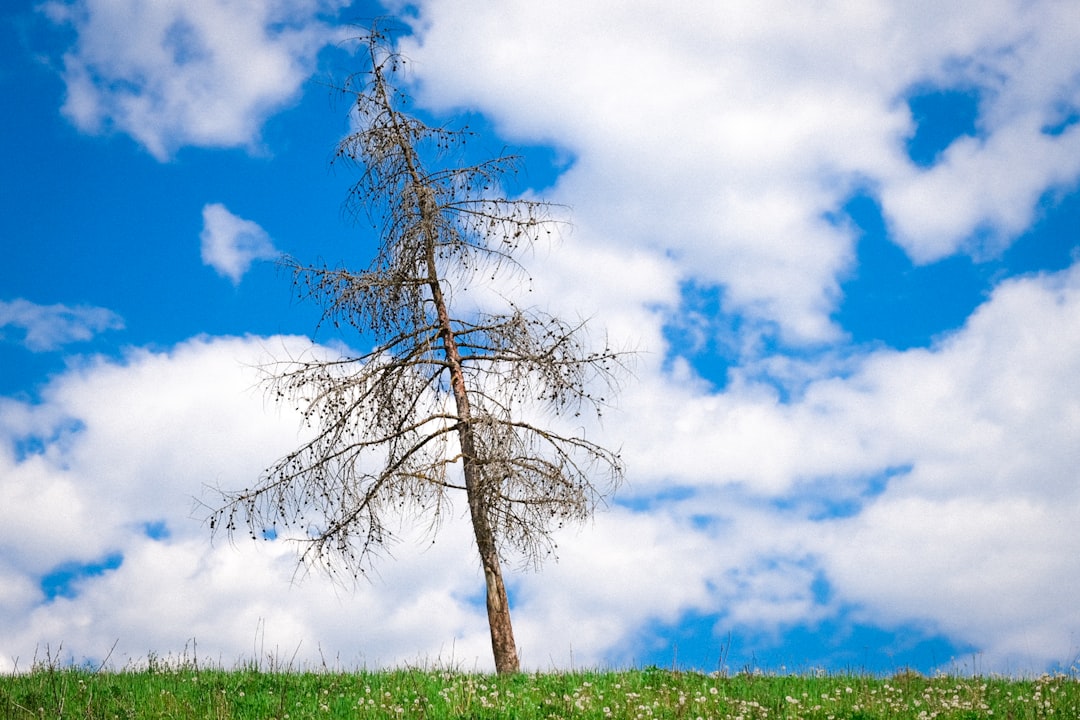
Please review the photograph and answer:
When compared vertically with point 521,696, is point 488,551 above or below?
above

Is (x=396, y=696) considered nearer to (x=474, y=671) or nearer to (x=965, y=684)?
(x=474, y=671)

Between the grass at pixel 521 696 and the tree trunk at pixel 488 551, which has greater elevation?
the tree trunk at pixel 488 551

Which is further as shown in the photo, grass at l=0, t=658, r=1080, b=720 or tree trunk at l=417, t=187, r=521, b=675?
tree trunk at l=417, t=187, r=521, b=675

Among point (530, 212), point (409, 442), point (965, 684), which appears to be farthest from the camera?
point (530, 212)

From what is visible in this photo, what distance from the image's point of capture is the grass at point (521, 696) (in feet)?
31.4

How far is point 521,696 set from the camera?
10.2 m

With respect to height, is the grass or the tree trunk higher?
the tree trunk

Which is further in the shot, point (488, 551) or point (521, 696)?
point (488, 551)

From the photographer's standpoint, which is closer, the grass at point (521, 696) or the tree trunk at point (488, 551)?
the grass at point (521, 696)

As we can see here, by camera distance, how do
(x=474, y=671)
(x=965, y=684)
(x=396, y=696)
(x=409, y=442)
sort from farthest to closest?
(x=409, y=442)
(x=474, y=671)
(x=965, y=684)
(x=396, y=696)

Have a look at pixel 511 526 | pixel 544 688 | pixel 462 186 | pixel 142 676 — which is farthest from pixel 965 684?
pixel 142 676

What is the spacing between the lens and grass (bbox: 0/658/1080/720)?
9.58 meters

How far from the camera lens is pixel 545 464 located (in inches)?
521

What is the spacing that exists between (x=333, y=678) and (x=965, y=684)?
8232mm
